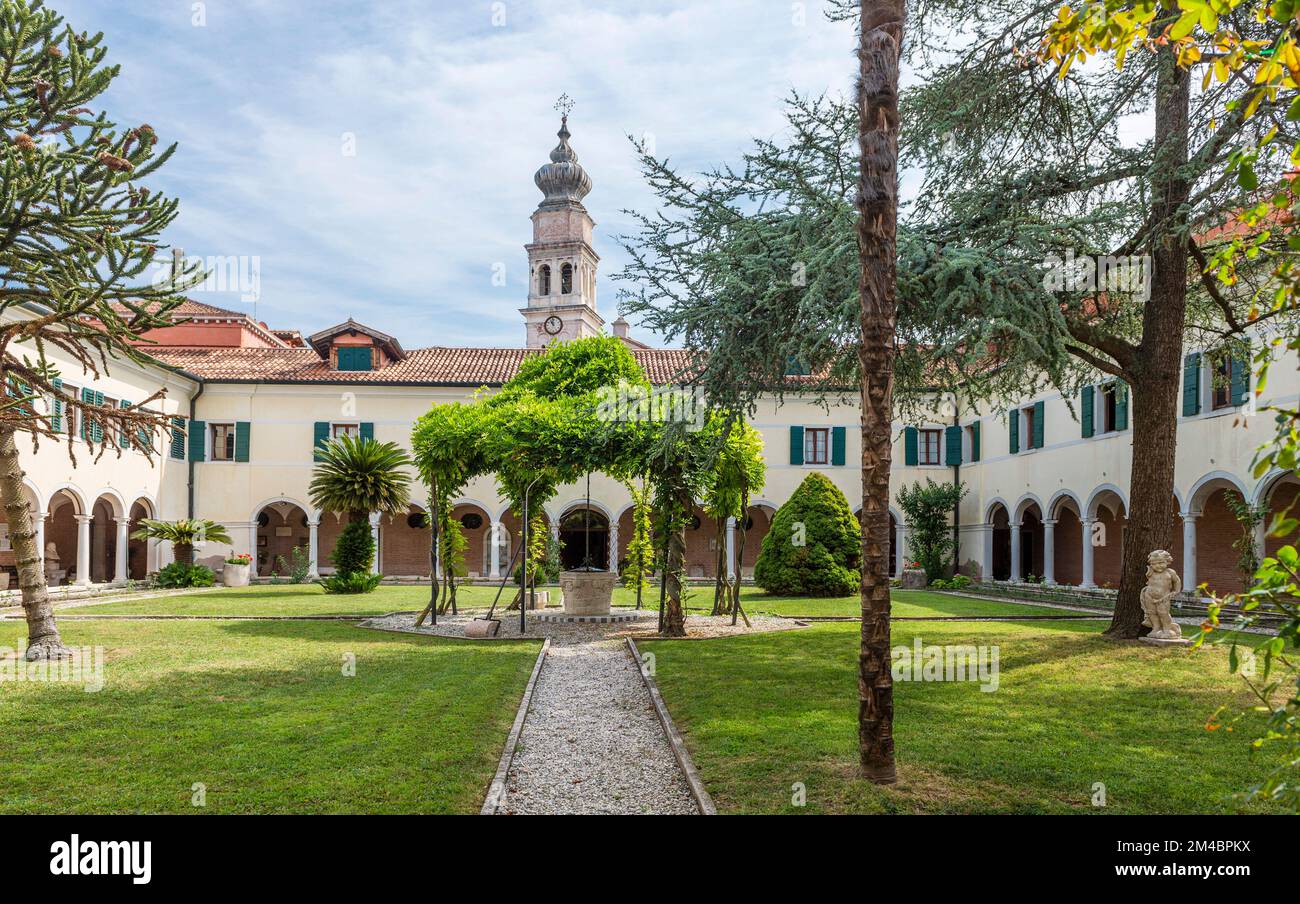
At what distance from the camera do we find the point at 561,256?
61.8m

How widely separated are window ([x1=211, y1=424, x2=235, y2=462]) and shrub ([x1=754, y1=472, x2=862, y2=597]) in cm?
2047

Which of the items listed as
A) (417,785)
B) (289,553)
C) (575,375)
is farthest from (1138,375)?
(289,553)

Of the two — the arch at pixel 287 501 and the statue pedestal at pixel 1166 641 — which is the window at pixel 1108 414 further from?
the arch at pixel 287 501

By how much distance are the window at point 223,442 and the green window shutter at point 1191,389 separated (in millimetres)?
30696

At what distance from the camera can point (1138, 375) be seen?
554 inches

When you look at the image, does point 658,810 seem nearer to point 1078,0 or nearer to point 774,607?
point 1078,0

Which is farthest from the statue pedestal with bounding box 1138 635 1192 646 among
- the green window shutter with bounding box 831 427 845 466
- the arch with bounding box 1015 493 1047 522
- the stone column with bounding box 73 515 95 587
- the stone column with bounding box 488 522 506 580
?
the stone column with bounding box 73 515 95 587

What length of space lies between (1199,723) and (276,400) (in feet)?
109

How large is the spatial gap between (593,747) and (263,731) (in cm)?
275

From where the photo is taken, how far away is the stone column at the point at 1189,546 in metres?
22.3

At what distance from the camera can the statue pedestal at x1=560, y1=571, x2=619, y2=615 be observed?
1894 cm

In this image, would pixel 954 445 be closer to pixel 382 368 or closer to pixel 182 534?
pixel 382 368

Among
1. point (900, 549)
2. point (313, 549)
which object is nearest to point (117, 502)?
point (313, 549)
